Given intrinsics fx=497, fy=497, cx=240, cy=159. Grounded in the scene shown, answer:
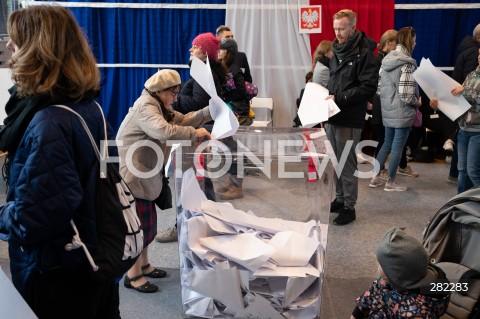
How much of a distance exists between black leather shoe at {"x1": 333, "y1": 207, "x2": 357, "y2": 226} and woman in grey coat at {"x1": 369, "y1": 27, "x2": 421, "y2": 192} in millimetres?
905

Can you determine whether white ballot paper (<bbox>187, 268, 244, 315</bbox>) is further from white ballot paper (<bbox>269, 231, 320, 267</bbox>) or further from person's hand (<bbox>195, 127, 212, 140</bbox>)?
person's hand (<bbox>195, 127, 212, 140</bbox>)

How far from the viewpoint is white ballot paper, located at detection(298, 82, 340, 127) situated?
10.0ft

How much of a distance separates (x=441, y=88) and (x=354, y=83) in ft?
2.92

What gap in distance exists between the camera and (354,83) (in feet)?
11.5

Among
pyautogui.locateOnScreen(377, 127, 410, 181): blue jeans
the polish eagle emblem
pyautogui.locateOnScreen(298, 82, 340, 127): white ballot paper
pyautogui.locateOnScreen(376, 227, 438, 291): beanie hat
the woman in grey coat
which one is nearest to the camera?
pyautogui.locateOnScreen(376, 227, 438, 291): beanie hat

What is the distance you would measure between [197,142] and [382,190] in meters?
2.72

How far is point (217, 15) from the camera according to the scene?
590 cm

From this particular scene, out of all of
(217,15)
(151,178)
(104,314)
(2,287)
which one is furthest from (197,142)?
(217,15)

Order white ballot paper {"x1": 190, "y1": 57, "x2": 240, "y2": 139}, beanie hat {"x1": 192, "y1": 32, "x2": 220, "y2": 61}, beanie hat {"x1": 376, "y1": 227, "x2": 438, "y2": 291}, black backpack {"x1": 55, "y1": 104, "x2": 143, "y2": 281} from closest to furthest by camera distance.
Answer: black backpack {"x1": 55, "y1": 104, "x2": 143, "y2": 281}
beanie hat {"x1": 376, "y1": 227, "x2": 438, "y2": 291}
white ballot paper {"x1": 190, "y1": 57, "x2": 240, "y2": 139}
beanie hat {"x1": 192, "y1": 32, "x2": 220, "y2": 61}

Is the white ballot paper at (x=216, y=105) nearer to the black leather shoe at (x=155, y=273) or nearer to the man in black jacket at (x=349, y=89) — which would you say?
the black leather shoe at (x=155, y=273)

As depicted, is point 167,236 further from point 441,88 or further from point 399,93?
point 441,88

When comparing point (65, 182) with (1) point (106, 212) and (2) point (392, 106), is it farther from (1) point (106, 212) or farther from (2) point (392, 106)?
(2) point (392, 106)

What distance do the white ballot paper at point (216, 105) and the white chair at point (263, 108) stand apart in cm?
335

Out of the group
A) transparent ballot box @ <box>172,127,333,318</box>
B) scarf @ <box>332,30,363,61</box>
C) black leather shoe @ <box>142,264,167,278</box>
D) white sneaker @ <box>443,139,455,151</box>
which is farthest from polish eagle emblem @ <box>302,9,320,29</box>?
black leather shoe @ <box>142,264,167,278</box>
